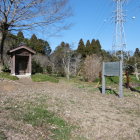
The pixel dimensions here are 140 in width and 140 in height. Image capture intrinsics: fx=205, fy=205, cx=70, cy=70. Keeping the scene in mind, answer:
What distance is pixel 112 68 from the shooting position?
8.83m

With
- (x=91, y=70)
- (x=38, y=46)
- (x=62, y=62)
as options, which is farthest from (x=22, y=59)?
(x=38, y=46)

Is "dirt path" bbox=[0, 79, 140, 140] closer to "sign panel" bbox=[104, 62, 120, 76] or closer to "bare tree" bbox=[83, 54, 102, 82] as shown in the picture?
"sign panel" bbox=[104, 62, 120, 76]

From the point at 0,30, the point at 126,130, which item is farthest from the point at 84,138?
the point at 0,30

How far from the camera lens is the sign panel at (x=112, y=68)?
8.36m

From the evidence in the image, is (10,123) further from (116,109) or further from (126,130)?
(116,109)

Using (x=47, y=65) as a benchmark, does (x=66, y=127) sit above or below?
below

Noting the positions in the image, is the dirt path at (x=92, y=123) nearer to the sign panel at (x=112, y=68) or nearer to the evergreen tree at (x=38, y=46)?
the sign panel at (x=112, y=68)

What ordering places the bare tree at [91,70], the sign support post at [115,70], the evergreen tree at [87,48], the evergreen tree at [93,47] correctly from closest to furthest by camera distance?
the sign support post at [115,70] < the bare tree at [91,70] < the evergreen tree at [93,47] < the evergreen tree at [87,48]

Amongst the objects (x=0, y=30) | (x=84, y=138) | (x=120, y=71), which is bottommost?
(x=84, y=138)

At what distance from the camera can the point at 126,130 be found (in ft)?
13.9

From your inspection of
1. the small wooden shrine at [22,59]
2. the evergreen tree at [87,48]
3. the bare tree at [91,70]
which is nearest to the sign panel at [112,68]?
the bare tree at [91,70]

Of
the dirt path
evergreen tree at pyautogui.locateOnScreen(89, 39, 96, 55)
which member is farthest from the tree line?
the dirt path

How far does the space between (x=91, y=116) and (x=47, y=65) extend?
21554mm

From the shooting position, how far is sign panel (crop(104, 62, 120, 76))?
8359 mm
